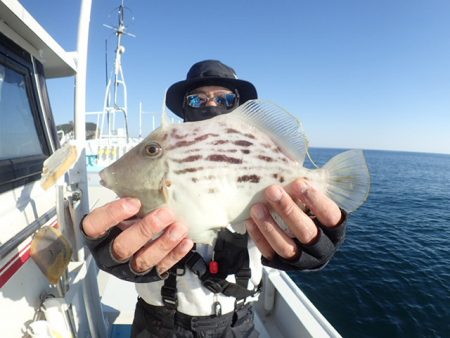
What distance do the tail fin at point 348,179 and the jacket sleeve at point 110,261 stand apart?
1.36 metres

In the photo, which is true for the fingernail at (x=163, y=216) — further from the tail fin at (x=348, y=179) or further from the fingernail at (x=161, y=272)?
the tail fin at (x=348, y=179)

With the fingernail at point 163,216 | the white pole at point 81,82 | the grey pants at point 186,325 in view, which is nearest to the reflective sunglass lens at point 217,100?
the white pole at point 81,82

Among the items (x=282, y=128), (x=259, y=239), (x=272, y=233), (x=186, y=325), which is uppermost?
(x=282, y=128)

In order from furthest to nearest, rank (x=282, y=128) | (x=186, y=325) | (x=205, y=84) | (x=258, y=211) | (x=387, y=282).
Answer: (x=387, y=282) < (x=205, y=84) < (x=186, y=325) < (x=282, y=128) < (x=258, y=211)

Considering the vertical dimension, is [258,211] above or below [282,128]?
below

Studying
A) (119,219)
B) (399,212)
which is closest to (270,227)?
(119,219)

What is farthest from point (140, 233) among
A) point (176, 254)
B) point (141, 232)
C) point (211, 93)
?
point (211, 93)

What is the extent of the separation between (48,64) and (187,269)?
271cm

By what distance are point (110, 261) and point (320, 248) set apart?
141 centimetres

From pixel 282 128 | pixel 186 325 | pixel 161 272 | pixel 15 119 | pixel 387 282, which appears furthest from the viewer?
pixel 387 282

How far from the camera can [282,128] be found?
6.20 feet

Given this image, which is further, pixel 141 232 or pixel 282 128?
pixel 282 128

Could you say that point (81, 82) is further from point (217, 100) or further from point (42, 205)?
point (217, 100)

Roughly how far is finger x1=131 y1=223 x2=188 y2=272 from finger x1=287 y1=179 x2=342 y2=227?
2.38 feet
